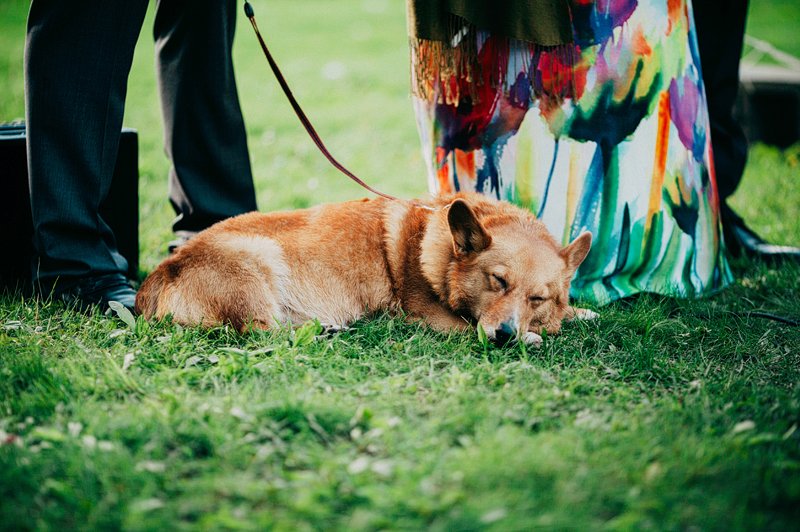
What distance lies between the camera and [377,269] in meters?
3.27

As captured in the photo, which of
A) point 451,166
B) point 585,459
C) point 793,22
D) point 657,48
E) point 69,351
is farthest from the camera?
point 793,22

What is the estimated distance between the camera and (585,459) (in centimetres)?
202

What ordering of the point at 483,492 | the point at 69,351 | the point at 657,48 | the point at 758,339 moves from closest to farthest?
1. the point at 483,492
2. the point at 69,351
3. the point at 758,339
4. the point at 657,48

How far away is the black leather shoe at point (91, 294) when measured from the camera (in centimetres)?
311

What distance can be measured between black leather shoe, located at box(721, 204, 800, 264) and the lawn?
37cm

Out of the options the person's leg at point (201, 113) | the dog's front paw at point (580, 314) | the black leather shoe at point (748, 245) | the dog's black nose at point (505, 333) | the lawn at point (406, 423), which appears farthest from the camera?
the black leather shoe at point (748, 245)

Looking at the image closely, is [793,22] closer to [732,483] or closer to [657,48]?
[657,48]

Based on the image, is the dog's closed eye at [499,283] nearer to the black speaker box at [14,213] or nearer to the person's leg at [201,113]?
the person's leg at [201,113]

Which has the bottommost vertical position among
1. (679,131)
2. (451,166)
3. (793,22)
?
(451,166)

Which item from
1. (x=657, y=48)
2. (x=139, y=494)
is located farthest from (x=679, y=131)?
(x=139, y=494)

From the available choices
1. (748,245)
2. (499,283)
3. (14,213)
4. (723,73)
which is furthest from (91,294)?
(723,73)

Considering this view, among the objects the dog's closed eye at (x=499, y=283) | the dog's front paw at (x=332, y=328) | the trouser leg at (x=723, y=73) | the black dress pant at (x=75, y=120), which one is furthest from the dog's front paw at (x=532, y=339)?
the trouser leg at (x=723, y=73)

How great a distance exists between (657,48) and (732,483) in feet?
7.46

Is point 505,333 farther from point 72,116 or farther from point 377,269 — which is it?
point 72,116
